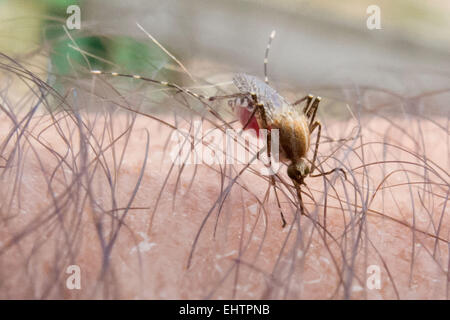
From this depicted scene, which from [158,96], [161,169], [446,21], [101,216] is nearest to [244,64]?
[446,21]

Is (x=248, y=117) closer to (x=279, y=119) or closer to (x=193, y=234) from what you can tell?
(x=279, y=119)

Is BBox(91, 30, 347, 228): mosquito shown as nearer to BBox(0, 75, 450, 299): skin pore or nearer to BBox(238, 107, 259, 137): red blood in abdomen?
BBox(238, 107, 259, 137): red blood in abdomen

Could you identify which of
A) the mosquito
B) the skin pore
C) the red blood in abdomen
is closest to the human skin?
the skin pore

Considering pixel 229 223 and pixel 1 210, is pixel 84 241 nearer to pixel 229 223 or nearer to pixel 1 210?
pixel 1 210

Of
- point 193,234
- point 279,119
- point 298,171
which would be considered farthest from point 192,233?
point 279,119

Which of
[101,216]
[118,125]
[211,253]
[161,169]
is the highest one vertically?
Result: [118,125]

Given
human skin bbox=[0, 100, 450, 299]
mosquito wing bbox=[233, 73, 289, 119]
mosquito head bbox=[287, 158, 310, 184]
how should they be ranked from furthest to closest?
mosquito wing bbox=[233, 73, 289, 119]
mosquito head bbox=[287, 158, 310, 184]
human skin bbox=[0, 100, 450, 299]
